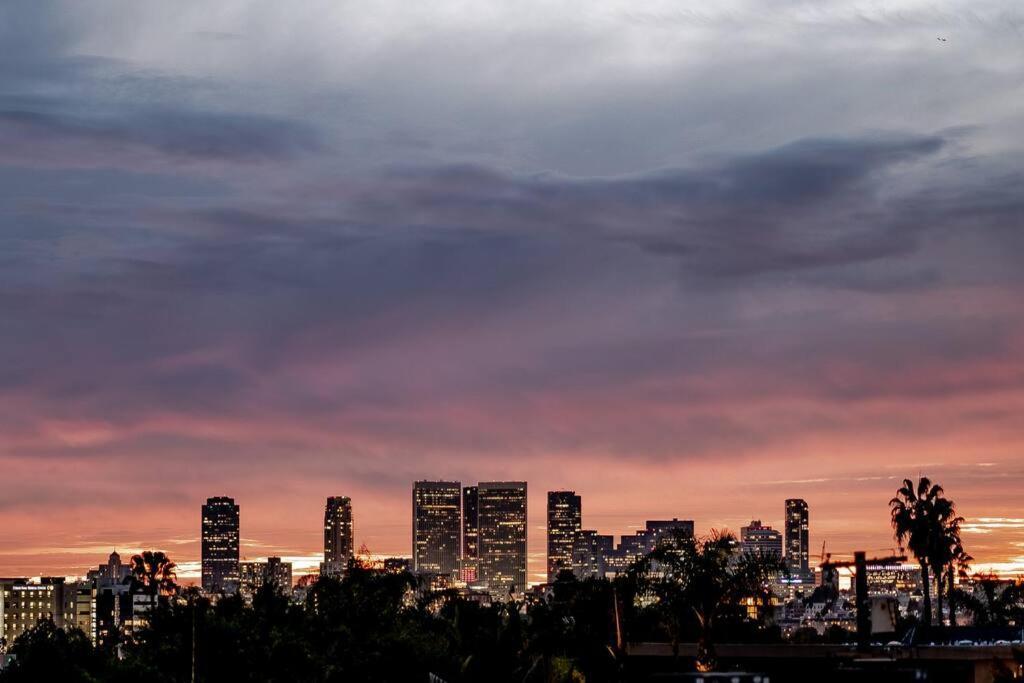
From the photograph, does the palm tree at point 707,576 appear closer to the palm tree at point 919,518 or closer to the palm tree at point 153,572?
the palm tree at point 919,518

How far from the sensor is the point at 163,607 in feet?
193

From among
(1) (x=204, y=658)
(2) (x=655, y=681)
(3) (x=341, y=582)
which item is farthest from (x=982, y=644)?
(1) (x=204, y=658)

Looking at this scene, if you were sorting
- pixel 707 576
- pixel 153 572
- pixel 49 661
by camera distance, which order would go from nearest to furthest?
pixel 49 661, pixel 707 576, pixel 153 572

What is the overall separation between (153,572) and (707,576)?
110 m

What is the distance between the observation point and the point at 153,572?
185125mm

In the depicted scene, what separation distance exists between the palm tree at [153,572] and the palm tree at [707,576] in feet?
332

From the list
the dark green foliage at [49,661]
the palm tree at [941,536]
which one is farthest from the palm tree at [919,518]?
the dark green foliage at [49,661]

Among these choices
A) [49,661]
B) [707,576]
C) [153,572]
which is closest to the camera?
[49,661]

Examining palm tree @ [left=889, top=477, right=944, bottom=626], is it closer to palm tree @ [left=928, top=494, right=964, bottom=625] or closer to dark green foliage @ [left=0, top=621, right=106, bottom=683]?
palm tree @ [left=928, top=494, right=964, bottom=625]

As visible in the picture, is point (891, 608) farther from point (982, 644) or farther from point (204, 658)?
point (204, 658)

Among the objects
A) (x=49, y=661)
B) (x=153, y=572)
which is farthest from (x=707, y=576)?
(x=153, y=572)

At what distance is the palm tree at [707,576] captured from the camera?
88375 mm

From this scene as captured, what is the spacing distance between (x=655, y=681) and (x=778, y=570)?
19.3 m

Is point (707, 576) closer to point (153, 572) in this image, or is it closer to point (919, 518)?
point (919, 518)
